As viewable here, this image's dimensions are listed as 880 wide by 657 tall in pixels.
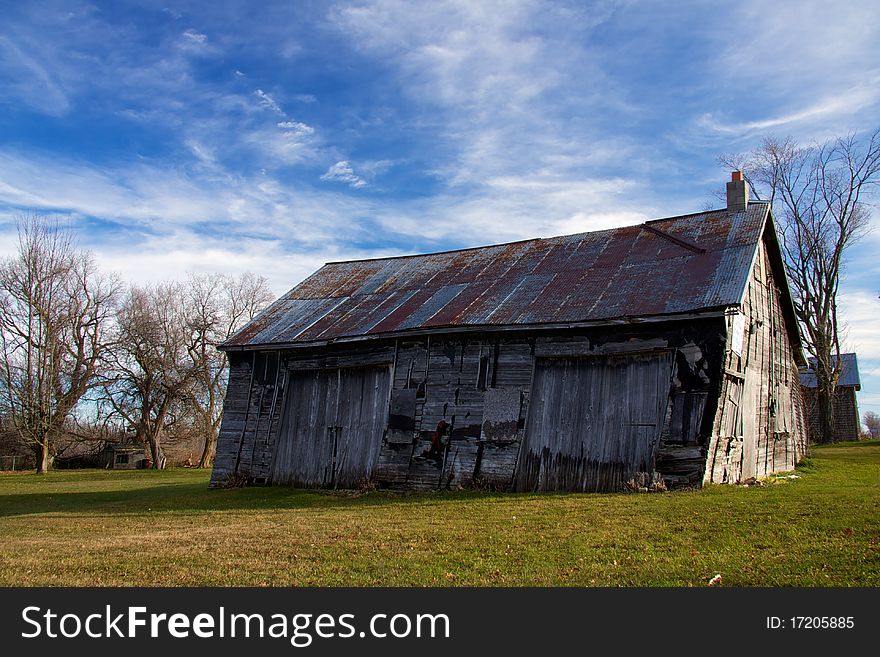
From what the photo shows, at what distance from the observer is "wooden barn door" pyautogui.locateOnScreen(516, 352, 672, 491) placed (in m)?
13.9

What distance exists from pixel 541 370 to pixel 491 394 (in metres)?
1.19

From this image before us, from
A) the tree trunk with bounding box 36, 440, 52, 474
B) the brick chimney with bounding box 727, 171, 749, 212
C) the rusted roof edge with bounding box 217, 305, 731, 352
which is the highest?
the brick chimney with bounding box 727, 171, 749, 212

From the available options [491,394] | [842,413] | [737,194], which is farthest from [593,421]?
[842,413]

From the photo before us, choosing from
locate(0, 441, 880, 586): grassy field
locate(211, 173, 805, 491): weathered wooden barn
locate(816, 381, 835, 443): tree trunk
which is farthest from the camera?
locate(816, 381, 835, 443): tree trunk

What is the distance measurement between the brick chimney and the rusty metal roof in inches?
9.3

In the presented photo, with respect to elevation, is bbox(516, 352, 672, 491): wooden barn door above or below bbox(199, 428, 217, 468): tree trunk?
above

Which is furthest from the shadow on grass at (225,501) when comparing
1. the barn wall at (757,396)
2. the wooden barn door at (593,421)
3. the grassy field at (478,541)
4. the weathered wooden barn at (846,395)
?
the weathered wooden barn at (846,395)

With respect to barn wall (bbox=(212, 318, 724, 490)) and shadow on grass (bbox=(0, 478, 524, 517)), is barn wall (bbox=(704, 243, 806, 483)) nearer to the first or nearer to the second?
barn wall (bbox=(212, 318, 724, 490))

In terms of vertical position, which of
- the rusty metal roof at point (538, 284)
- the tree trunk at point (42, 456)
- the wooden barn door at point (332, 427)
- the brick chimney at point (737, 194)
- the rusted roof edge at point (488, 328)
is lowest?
the tree trunk at point (42, 456)

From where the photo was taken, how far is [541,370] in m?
15.1

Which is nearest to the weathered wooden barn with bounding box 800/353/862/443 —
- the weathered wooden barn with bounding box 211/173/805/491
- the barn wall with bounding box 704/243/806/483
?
the barn wall with bounding box 704/243/806/483

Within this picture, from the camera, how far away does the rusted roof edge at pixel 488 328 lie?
13414 millimetres

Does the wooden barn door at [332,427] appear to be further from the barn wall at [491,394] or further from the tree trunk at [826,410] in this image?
the tree trunk at [826,410]

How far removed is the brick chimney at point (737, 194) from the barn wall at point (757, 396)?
125cm
